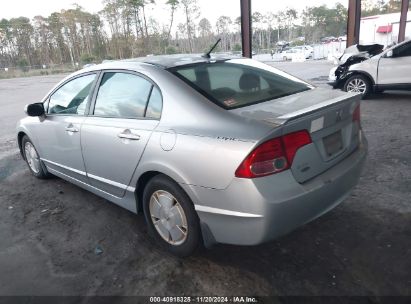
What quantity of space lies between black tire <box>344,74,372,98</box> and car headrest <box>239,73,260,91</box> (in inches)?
273

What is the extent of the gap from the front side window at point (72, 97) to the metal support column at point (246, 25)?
638 cm

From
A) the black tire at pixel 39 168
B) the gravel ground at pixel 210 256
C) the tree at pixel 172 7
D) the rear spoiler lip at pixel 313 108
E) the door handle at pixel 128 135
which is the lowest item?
the gravel ground at pixel 210 256

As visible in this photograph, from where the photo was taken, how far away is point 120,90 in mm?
3141

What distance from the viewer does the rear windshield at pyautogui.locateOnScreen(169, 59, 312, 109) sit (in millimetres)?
2654

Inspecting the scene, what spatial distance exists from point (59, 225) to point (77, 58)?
203 ft

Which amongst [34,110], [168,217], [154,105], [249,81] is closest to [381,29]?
[249,81]

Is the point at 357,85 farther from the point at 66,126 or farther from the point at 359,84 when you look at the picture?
the point at 66,126

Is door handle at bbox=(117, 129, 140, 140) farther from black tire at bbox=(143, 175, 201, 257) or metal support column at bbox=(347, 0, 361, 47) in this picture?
metal support column at bbox=(347, 0, 361, 47)

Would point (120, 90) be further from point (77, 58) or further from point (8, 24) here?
point (8, 24)

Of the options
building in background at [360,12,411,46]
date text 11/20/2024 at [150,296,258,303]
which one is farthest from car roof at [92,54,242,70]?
building in background at [360,12,411,46]

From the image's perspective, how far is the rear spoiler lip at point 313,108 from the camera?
2.21 meters

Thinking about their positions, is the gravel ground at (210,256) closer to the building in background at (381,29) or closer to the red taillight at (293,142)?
the red taillight at (293,142)

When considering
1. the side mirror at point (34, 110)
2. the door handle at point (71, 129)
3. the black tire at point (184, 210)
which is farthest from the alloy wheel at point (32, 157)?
the black tire at point (184, 210)

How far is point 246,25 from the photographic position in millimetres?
9312
